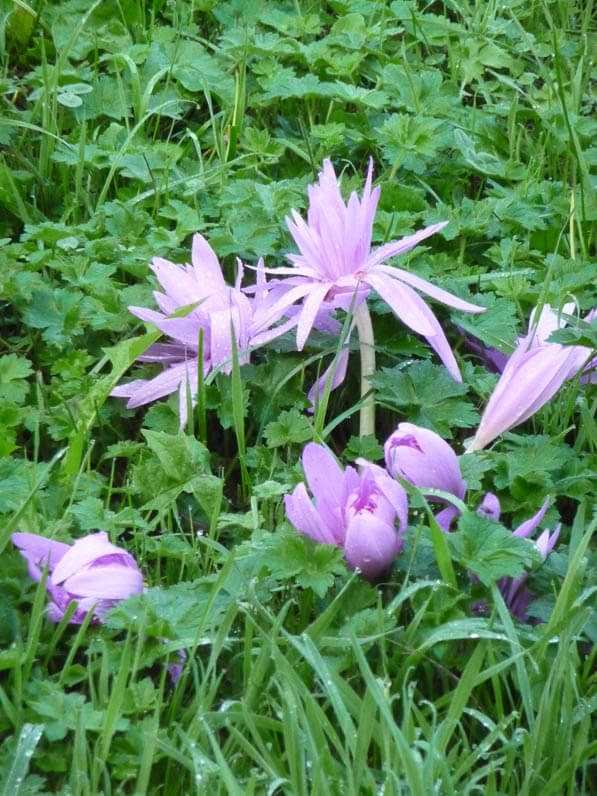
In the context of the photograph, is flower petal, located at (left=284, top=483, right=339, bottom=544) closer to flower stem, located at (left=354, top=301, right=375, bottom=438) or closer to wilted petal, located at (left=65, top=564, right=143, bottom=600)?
wilted petal, located at (left=65, top=564, right=143, bottom=600)

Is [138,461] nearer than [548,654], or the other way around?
[548,654]

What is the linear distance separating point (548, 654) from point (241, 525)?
1.75 feet

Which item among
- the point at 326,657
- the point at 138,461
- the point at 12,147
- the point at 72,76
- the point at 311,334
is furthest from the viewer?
the point at 72,76

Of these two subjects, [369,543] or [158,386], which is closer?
[369,543]

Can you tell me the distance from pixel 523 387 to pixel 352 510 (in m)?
0.47

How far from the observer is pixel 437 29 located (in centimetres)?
341

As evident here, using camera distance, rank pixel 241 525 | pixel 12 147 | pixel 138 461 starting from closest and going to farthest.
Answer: pixel 241 525
pixel 138 461
pixel 12 147

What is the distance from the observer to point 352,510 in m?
1.73

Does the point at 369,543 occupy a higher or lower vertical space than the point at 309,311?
lower

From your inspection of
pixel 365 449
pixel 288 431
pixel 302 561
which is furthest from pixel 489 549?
pixel 288 431

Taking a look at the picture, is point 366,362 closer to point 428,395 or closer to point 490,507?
point 428,395

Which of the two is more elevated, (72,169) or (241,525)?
(72,169)

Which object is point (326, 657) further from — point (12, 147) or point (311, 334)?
point (12, 147)

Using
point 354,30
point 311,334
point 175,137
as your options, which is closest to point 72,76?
point 175,137
